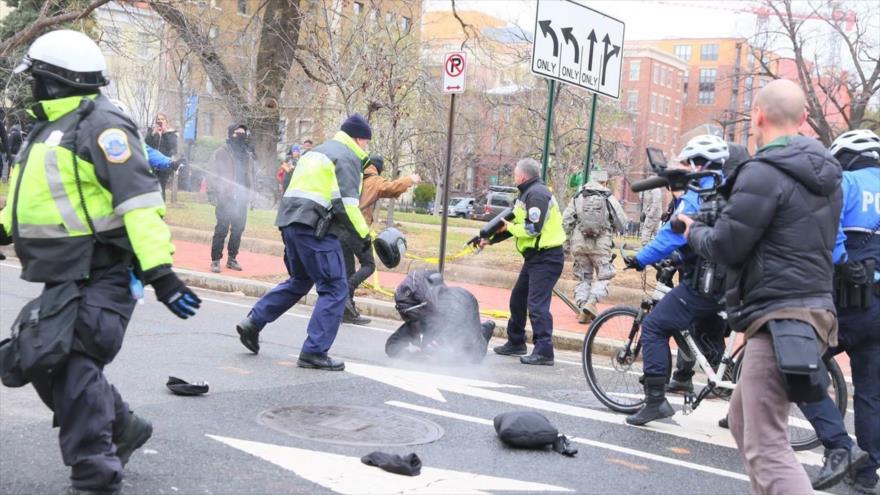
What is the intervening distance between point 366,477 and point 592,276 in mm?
7674

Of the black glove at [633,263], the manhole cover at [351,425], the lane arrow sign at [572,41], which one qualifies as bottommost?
the manhole cover at [351,425]

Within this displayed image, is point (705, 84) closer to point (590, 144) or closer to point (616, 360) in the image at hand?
point (590, 144)

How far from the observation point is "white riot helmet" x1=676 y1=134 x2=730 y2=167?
6.09m

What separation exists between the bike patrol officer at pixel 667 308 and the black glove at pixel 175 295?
3.31 meters

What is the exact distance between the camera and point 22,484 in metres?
4.41

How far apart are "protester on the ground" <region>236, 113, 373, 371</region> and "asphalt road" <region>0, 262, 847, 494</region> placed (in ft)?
1.17

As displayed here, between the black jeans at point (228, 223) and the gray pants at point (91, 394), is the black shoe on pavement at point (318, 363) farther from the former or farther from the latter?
the black jeans at point (228, 223)

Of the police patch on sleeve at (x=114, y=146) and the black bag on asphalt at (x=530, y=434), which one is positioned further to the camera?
the black bag on asphalt at (x=530, y=434)

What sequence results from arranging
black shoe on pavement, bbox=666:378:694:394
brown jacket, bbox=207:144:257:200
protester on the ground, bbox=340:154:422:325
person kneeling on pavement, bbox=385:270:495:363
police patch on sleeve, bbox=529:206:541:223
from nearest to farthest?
1. black shoe on pavement, bbox=666:378:694:394
2. person kneeling on pavement, bbox=385:270:495:363
3. police patch on sleeve, bbox=529:206:541:223
4. protester on the ground, bbox=340:154:422:325
5. brown jacket, bbox=207:144:257:200

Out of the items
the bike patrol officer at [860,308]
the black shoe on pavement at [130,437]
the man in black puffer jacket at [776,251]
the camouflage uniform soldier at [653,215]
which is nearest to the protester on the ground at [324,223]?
the black shoe on pavement at [130,437]

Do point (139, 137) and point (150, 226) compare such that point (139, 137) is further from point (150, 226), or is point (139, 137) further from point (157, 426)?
point (157, 426)

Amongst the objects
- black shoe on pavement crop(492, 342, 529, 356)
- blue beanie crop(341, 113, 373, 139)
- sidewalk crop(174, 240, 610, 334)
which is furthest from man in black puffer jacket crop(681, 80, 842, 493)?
sidewalk crop(174, 240, 610, 334)

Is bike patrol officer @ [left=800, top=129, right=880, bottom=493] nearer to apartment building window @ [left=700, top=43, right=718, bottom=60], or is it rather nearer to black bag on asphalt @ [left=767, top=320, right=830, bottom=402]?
black bag on asphalt @ [left=767, top=320, right=830, bottom=402]

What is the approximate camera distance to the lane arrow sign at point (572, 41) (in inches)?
412
